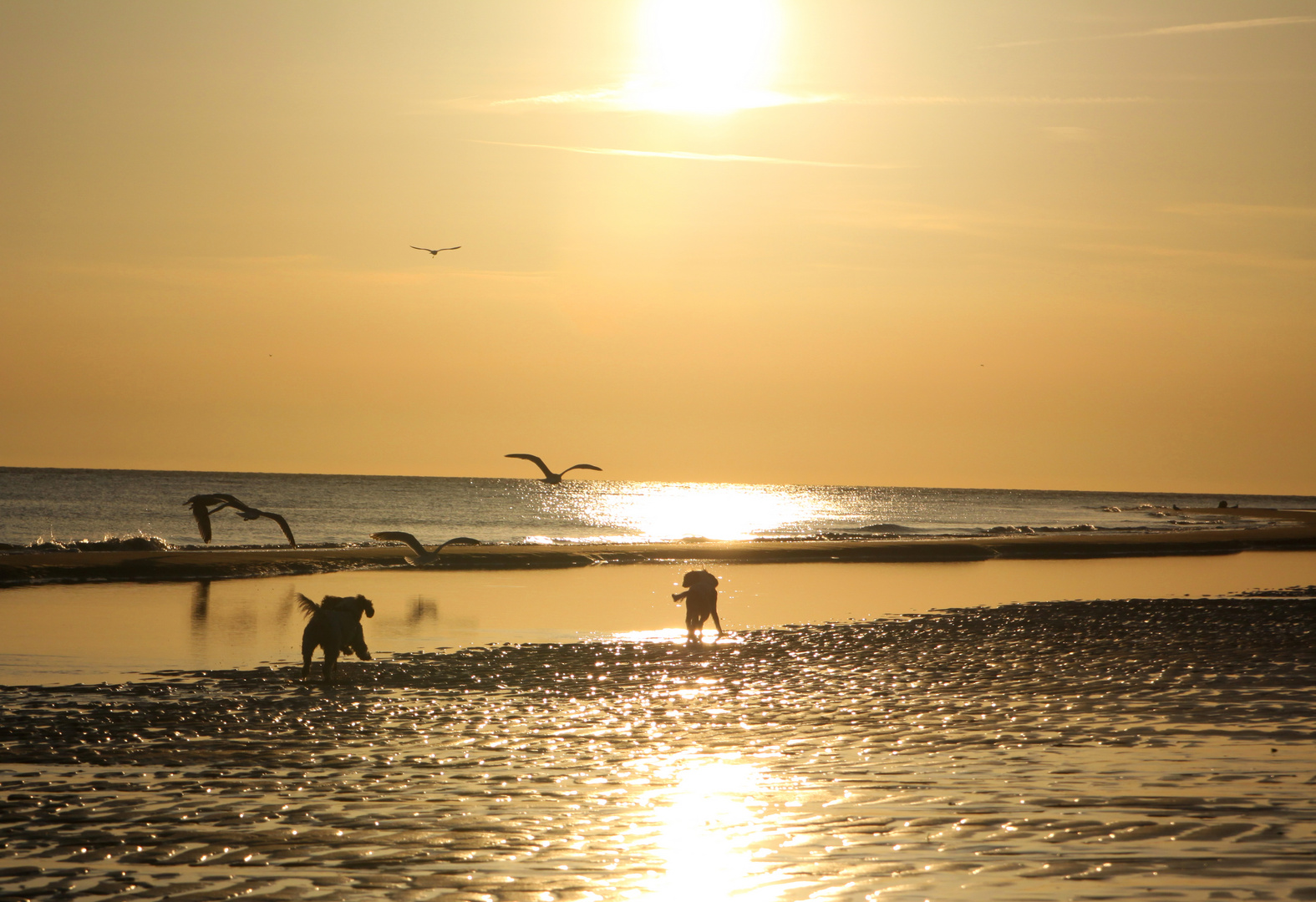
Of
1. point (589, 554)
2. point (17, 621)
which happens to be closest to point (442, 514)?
point (589, 554)

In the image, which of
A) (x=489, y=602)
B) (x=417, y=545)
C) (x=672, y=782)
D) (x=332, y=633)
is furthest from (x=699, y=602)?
(x=417, y=545)

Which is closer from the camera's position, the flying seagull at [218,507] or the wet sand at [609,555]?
the flying seagull at [218,507]

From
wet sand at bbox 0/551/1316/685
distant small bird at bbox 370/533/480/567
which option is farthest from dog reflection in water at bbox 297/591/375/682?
distant small bird at bbox 370/533/480/567

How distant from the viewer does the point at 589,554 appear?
160ft

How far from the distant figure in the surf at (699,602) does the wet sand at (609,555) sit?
65.6 feet

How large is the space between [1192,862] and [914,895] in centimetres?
189

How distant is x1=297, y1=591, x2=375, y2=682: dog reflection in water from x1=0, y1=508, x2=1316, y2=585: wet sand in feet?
65.9

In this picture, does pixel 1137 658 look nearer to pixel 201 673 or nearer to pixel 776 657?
pixel 776 657

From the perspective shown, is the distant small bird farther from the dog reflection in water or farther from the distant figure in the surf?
the dog reflection in water

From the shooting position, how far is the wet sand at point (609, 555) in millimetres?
36500

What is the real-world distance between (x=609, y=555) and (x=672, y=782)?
39.2m

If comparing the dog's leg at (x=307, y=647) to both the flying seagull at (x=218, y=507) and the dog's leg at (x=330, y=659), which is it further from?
the flying seagull at (x=218, y=507)

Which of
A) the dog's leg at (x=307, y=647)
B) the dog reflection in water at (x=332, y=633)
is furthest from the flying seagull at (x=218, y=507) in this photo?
the dog's leg at (x=307, y=647)

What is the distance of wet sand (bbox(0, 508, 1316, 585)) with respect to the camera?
3650cm
